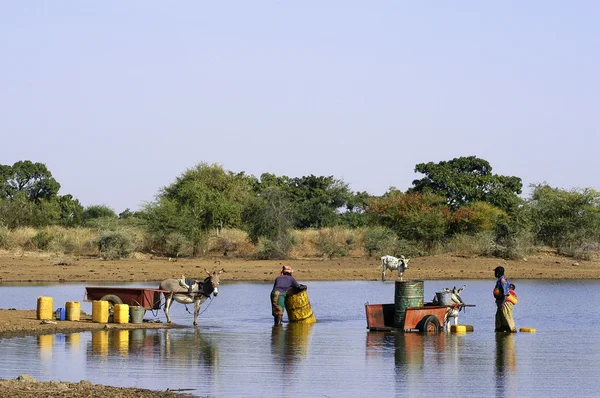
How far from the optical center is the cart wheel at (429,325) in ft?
80.6

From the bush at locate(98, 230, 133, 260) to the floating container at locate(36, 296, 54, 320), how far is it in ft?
94.0

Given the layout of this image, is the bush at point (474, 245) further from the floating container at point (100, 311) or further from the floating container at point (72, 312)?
Result: the floating container at point (72, 312)

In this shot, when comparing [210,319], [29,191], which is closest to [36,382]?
[210,319]

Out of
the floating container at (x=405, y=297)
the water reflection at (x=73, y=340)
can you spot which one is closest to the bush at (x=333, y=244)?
the floating container at (x=405, y=297)

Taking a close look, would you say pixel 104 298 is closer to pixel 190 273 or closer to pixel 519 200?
pixel 190 273

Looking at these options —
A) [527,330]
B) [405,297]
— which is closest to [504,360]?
[405,297]

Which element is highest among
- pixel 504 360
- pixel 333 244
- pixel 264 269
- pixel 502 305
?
pixel 333 244

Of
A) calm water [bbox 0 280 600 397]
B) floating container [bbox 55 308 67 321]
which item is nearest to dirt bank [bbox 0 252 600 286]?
calm water [bbox 0 280 600 397]

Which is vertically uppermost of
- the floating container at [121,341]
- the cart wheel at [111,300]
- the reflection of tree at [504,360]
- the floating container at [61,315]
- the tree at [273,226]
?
the tree at [273,226]

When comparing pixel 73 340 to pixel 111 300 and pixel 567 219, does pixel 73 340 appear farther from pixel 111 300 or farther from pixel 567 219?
pixel 567 219

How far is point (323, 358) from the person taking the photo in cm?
1991

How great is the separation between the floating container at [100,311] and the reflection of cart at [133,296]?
704 mm

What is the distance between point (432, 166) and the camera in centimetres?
7950

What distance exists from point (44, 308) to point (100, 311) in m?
1.38
